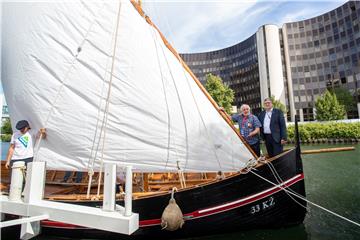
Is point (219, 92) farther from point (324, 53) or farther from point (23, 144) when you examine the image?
point (324, 53)

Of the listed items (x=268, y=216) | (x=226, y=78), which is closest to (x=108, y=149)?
(x=268, y=216)

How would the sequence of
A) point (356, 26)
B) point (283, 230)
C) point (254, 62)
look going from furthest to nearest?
point (254, 62)
point (356, 26)
point (283, 230)

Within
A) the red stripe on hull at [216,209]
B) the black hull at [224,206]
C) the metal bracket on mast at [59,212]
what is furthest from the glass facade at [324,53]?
the metal bracket on mast at [59,212]

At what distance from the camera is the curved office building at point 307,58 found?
5159 centimetres

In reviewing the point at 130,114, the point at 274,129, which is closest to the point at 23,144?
the point at 130,114

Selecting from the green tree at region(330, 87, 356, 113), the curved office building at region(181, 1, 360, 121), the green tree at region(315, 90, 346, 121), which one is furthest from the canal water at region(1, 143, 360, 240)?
the curved office building at region(181, 1, 360, 121)

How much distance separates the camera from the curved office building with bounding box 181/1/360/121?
51.6m

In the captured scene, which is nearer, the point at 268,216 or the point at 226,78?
the point at 268,216

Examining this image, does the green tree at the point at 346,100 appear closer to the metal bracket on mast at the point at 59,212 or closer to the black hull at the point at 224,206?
the black hull at the point at 224,206

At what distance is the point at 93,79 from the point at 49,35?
4.52 feet

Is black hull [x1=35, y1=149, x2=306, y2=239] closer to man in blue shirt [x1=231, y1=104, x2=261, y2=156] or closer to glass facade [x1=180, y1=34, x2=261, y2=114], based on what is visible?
man in blue shirt [x1=231, y1=104, x2=261, y2=156]

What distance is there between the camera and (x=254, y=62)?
62.8 m

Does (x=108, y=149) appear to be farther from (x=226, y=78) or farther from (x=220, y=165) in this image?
(x=226, y=78)

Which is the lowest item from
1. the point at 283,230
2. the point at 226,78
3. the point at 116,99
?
the point at 283,230
